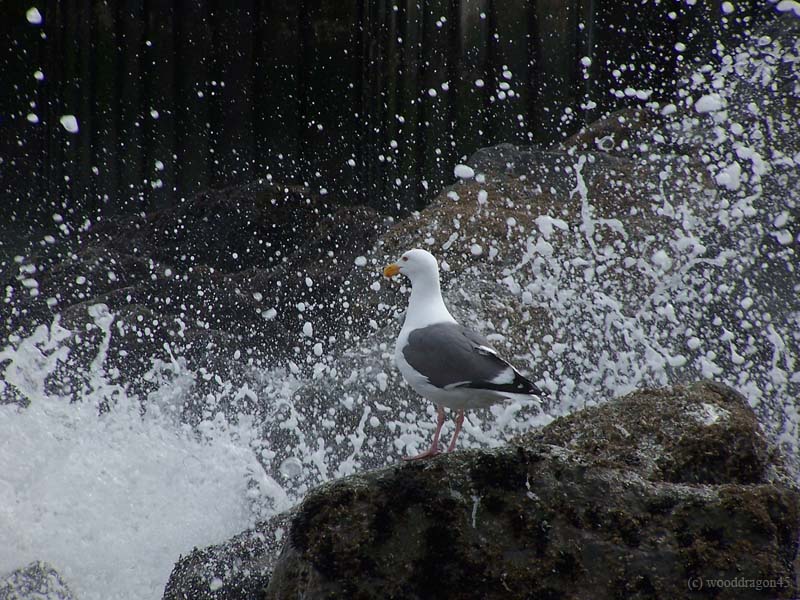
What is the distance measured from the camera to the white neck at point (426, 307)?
2.34 meters

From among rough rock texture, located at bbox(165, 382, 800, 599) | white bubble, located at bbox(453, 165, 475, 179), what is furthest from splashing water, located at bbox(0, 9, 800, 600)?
rough rock texture, located at bbox(165, 382, 800, 599)

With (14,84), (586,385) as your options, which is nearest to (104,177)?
(14,84)

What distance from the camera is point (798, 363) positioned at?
Result: 4.30 m

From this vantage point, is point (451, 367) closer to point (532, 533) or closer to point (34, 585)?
point (532, 533)

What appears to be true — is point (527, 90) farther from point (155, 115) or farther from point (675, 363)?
point (155, 115)

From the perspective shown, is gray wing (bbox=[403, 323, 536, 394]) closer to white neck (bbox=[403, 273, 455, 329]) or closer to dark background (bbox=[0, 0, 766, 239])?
white neck (bbox=[403, 273, 455, 329])

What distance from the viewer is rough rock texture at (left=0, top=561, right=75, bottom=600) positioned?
10.6 ft

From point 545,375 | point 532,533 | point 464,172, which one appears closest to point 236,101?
point 464,172

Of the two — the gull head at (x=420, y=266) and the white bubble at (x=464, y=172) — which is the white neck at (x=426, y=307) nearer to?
the gull head at (x=420, y=266)

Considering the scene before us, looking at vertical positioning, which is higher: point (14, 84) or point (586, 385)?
point (14, 84)

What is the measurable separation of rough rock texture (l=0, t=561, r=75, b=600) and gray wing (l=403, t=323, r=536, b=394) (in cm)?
208

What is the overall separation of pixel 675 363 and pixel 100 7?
236 inches

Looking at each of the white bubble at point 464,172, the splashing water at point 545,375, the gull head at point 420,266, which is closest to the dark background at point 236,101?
the white bubble at point 464,172

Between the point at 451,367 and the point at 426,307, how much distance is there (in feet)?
1.10
